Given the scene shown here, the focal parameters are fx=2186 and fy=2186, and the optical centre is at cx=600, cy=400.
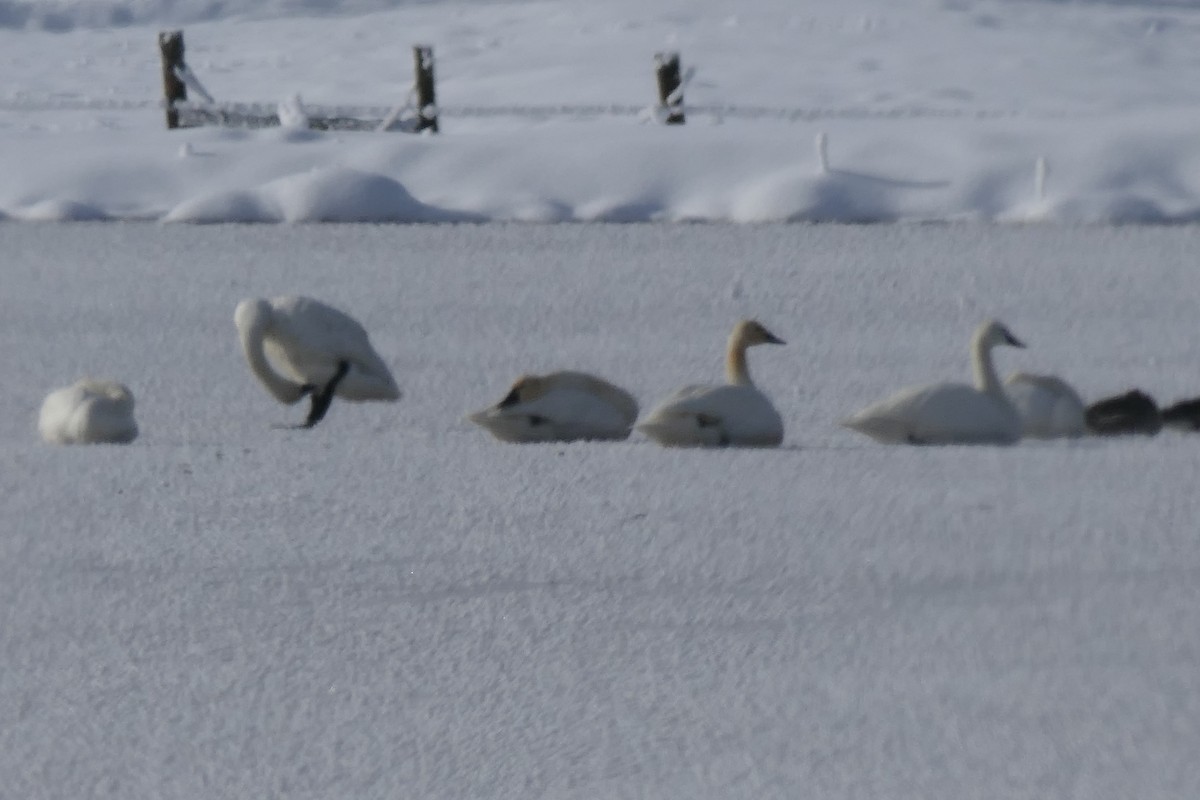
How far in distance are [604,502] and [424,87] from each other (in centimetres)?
1120

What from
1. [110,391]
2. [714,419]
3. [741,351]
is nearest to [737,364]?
[741,351]

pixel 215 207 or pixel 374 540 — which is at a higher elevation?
pixel 374 540

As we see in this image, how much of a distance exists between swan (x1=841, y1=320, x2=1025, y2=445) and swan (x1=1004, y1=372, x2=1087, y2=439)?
203 mm

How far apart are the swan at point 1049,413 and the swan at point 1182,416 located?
23cm

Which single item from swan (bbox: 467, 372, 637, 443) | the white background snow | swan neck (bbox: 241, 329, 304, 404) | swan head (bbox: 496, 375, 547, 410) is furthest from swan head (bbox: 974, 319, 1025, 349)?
swan neck (bbox: 241, 329, 304, 404)

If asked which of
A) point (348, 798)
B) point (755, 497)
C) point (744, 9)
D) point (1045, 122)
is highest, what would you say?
point (348, 798)

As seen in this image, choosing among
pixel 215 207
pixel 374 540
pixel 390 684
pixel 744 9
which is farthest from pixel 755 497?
pixel 744 9

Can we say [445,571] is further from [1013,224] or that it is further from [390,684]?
[1013,224]

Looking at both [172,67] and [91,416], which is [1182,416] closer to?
[91,416]

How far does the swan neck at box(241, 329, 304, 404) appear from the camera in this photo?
5812 mm

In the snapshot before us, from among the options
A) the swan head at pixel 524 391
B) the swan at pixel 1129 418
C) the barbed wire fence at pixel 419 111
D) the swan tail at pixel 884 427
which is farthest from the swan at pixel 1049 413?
the barbed wire fence at pixel 419 111

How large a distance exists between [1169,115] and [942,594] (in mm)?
9728

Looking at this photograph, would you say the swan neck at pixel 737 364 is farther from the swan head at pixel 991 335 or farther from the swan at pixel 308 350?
the swan at pixel 308 350

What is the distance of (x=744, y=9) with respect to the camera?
25.8 m
